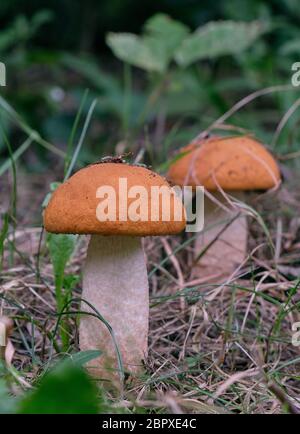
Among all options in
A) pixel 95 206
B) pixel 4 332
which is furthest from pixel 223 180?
pixel 4 332

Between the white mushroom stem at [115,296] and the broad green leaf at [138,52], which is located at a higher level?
the broad green leaf at [138,52]

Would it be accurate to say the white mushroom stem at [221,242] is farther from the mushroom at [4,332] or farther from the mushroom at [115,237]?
the mushroom at [4,332]

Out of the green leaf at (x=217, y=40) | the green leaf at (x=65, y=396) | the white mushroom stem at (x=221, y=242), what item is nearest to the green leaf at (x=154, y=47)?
the green leaf at (x=217, y=40)

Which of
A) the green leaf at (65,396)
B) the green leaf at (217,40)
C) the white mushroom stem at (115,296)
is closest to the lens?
the green leaf at (65,396)

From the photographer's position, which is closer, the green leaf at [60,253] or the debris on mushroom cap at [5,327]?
the debris on mushroom cap at [5,327]

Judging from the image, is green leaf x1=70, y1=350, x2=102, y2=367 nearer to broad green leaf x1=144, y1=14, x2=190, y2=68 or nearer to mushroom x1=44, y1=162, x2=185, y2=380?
mushroom x1=44, y1=162, x2=185, y2=380
